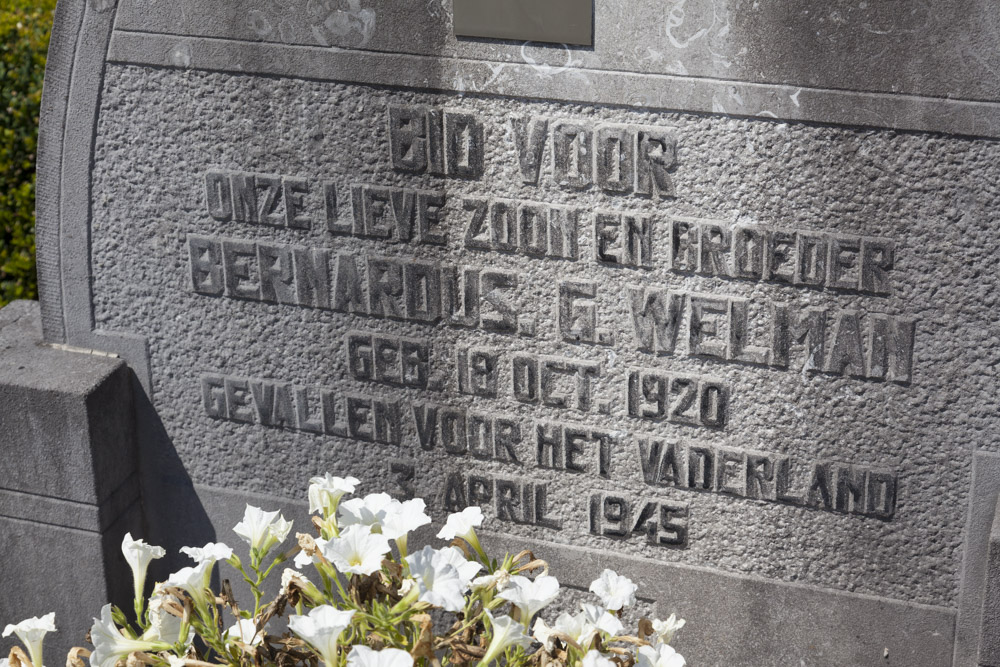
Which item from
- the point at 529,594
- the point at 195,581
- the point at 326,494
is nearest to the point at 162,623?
the point at 195,581

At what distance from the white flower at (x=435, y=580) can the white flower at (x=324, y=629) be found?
4.9 inches

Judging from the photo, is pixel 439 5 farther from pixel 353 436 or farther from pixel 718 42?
pixel 353 436

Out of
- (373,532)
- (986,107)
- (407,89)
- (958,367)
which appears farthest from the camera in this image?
(407,89)

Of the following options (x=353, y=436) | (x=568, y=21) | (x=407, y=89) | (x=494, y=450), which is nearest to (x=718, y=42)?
(x=568, y=21)

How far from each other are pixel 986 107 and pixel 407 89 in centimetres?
116

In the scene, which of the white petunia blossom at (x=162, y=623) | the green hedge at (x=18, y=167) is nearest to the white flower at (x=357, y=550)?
the white petunia blossom at (x=162, y=623)

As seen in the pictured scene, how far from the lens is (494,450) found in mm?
2670

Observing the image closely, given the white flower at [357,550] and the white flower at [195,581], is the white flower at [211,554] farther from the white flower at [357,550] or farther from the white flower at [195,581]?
the white flower at [357,550]

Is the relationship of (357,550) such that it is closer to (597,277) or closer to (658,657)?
(658,657)

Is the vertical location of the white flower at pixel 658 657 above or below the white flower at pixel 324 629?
below

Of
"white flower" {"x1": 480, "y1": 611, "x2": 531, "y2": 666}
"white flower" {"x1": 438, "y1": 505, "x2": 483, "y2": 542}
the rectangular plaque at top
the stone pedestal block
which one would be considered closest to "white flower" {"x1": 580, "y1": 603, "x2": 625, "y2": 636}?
"white flower" {"x1": 480, "y1": 611, "x2": 531, "y2": 666}

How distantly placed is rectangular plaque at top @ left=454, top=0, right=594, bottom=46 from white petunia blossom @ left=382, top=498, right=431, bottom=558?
3.28 ft

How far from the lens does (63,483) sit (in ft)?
9.43

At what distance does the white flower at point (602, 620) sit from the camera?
5.88 ft
